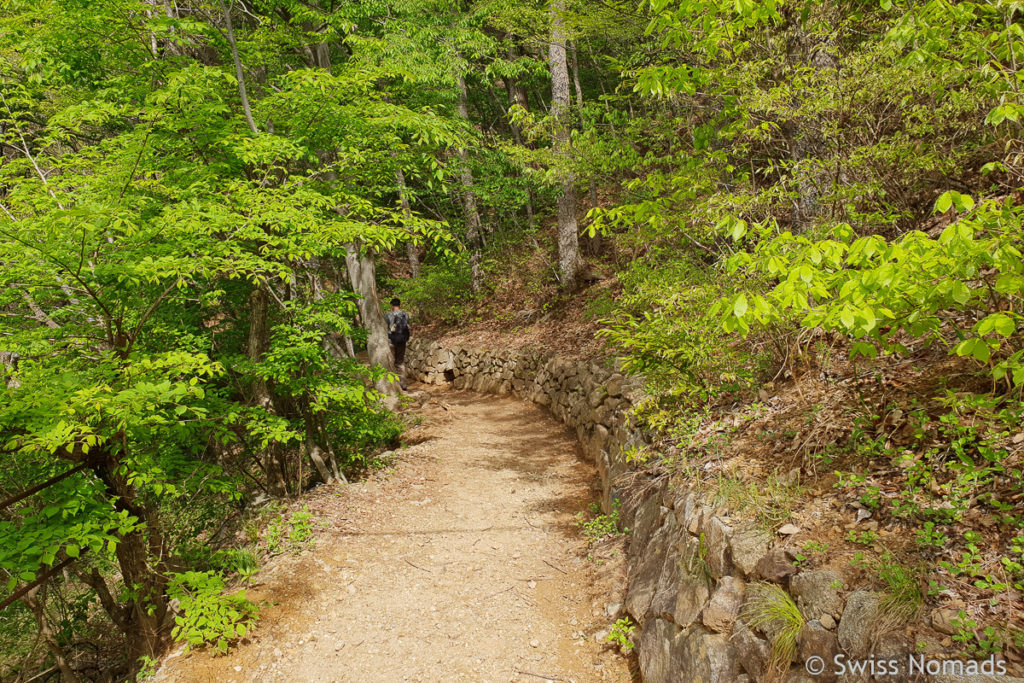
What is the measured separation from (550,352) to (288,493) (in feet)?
20.1

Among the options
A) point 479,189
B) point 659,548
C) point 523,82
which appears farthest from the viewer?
point 523,82

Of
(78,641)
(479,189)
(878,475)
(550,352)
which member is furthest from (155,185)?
(479,189)

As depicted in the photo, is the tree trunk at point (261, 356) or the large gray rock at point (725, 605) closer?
the large gray rock at point (725, 605)

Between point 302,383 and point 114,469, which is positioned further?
point 302,383

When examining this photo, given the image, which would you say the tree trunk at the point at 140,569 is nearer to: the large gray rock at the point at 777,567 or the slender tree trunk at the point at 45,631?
the slender tree trunk at the point at 45,631

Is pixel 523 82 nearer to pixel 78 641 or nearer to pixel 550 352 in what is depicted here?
pixel 550 352

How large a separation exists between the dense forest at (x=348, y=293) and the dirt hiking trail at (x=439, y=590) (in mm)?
442

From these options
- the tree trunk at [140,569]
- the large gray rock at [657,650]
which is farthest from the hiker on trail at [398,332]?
the large gray rock at [657,650]

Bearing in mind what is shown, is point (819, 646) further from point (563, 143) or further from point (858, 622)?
point (563, 143)

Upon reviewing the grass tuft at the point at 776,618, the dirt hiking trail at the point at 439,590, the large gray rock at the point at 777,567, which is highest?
the large gray rock at the point at 777,567

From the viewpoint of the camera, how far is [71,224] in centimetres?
358

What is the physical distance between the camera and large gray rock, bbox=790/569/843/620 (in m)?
2.29

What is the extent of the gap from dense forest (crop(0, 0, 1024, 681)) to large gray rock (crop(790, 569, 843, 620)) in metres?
0.46

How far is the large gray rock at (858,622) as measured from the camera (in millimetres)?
2074
